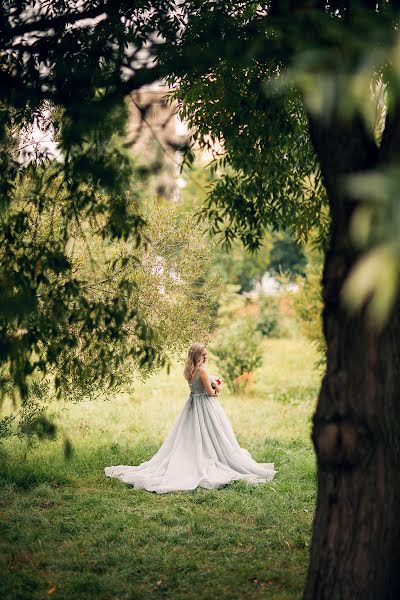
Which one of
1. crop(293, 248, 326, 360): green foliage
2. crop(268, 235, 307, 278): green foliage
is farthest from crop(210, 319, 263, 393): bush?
crop(268, 235, 307, 278): green foliage

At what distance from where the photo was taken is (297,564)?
21.8 ft

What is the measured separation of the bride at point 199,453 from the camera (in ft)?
32.3

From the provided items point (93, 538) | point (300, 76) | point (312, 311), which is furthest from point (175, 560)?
point (312, 311)

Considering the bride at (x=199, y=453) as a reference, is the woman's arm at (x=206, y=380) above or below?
above

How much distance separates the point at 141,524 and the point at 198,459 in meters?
2.24

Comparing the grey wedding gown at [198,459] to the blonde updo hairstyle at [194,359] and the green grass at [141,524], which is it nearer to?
the blonde updo hairstyle at [194,359]

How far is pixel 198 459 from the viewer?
10086mm

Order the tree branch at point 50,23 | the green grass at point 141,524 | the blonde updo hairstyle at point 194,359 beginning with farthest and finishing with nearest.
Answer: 1. the blonde updo hairstyle at point 194,359
2. the green grass at point 141,524
3. the tree branch at point 50,23

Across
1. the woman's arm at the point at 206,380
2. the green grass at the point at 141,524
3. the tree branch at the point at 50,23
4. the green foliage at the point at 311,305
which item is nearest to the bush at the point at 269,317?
the green foliage at the point at 311,305

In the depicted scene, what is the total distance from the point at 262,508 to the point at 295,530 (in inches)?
35.0

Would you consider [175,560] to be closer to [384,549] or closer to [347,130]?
[384,549]

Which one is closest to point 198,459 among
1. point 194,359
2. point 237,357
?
point 194,359

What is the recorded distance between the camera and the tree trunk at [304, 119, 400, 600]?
4383 mm

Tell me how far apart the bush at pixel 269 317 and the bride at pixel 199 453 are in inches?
758
